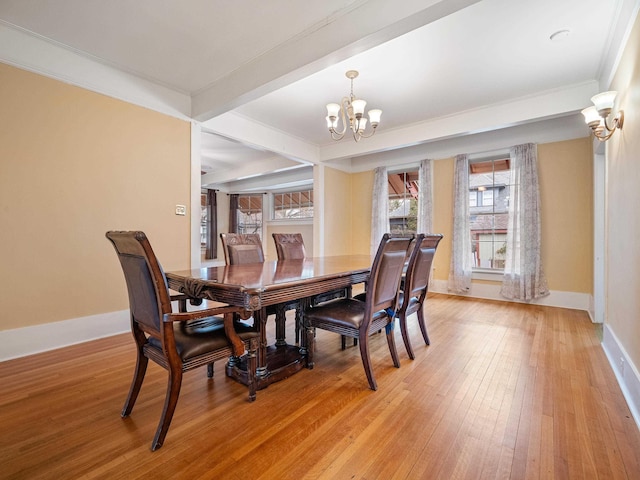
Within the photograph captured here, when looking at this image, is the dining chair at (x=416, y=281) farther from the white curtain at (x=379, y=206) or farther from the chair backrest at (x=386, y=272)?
the white curtain at (x=379, y=206)

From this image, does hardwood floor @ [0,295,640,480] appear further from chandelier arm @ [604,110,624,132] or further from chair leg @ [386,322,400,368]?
chandelier arm @ [604,110,624,132]

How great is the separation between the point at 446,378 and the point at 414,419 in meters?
0.62

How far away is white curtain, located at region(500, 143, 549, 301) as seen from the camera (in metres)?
4.27

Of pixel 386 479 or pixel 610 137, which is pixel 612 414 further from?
pixel 610 137

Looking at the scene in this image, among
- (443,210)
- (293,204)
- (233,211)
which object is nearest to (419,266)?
(443,210)

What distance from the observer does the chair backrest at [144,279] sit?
4.43 feet

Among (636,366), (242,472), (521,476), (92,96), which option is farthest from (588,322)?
(92,96)

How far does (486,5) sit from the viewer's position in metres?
2.19

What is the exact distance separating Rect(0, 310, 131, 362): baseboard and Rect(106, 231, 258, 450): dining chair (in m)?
1.65

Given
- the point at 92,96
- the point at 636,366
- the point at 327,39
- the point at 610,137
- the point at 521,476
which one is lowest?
the point at 521,476

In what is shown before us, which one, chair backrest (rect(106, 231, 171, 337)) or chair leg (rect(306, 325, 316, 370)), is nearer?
chair backrest (rect(106, 231, 171, 337))

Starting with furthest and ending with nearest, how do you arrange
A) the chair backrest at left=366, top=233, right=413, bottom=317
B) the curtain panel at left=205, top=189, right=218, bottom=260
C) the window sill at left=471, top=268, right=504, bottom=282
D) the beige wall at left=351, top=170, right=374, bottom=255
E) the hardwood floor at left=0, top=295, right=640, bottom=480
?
1. the curtain panel at left=205, top=189, right=218, bottom=260
2. the beige wall at left=351, top=170, right=374, bottom=255
3. the window sill at left=471, top=268, right=504, bottom=282
4. the chair backrest at left=366, top=233, right=413, bottom=317
5. the hardwood floor at left=0, top=295, right=640, bottom=480

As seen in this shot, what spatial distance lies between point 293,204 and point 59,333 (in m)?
5.85

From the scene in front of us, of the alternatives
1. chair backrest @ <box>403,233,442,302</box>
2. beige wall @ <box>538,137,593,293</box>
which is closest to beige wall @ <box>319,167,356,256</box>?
chair backrest @ <box>403,233,442,302</box>
